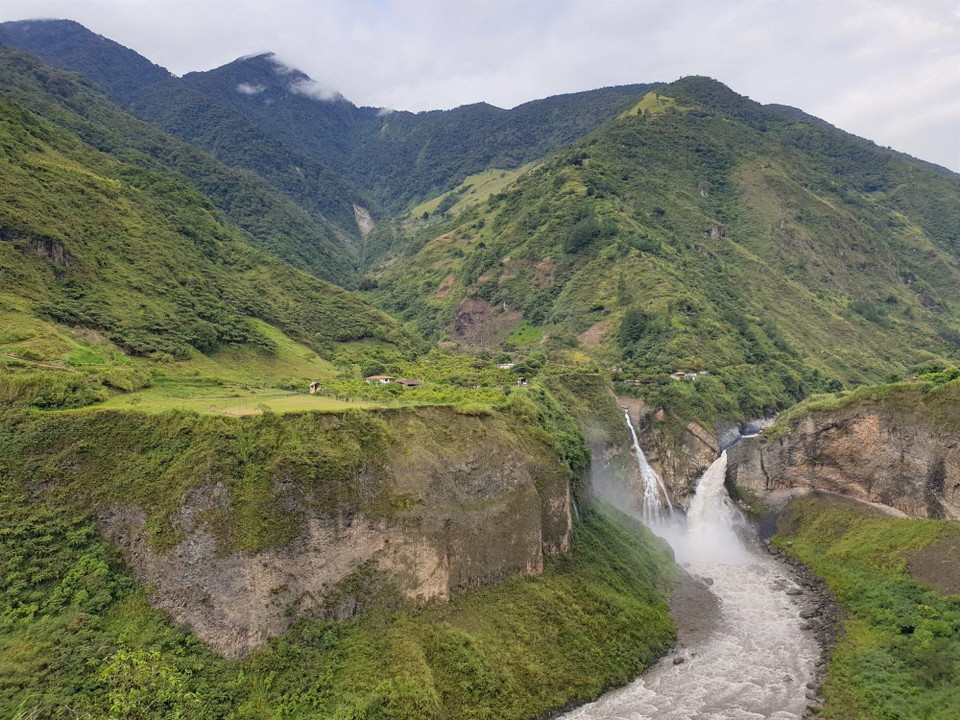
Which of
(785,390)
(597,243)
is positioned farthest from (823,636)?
(597,243)

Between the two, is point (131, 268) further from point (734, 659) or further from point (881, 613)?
point (881, 613)

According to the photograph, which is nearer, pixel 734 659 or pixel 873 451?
pixel 734 659

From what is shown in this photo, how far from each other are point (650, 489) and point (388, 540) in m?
36.3

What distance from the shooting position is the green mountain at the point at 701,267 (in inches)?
3509

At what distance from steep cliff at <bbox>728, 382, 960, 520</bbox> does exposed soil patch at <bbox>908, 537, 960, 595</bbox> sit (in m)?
5.05

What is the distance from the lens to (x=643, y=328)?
89062 millimetres

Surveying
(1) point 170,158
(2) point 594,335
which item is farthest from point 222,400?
(1) point 170,158

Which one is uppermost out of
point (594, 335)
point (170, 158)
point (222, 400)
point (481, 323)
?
point (170, 158)

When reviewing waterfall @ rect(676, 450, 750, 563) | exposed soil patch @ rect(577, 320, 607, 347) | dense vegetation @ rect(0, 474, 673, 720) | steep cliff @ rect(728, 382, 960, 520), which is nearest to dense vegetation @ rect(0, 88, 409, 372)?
dense vegetation @ rect(0, 474, 673, 720)

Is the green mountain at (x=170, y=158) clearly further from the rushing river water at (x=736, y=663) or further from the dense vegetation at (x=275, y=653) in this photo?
the rushing river water at (x=736, y=663)

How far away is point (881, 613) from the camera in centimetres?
4103

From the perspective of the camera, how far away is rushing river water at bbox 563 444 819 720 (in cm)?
3328

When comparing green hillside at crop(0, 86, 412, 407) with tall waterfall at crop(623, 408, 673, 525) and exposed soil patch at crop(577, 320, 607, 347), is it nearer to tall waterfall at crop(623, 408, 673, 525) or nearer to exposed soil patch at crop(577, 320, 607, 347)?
exposed soil patch at crop(577, 320, 607, 347)

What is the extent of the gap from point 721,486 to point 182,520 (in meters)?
54.1
